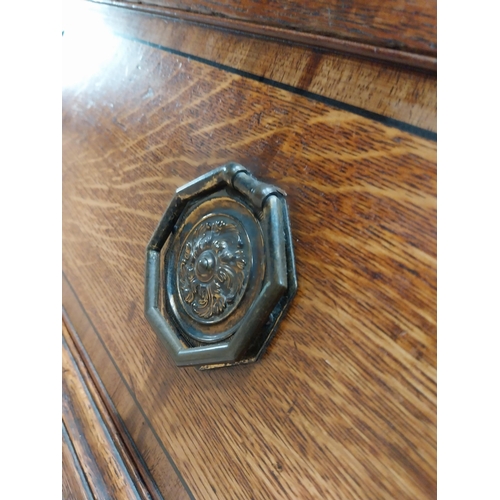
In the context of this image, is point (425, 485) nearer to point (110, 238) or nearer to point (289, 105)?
point (289, 105)

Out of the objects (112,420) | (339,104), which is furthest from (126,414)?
(339,104)

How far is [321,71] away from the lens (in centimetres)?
39

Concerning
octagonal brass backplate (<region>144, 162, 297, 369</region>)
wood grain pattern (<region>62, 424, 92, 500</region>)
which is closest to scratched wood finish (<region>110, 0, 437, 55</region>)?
octagonal brass backplate (<region>144, 162, 297, 369</region>)

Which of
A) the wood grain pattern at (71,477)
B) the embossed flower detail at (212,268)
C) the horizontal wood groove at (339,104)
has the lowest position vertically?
the wood grain pattern at (71,477)

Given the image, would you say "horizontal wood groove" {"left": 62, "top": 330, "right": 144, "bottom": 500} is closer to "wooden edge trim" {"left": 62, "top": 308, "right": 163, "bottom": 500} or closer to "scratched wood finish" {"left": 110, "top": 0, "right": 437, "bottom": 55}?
"wooden edge trim" {"left": 62, "top": 308, "right": 163, "bottom": 500}

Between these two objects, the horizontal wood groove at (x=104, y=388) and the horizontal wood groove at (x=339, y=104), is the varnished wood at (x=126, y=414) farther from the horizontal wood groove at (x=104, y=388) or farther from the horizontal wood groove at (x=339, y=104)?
the horizontal wood groove at (x=339, y=104)

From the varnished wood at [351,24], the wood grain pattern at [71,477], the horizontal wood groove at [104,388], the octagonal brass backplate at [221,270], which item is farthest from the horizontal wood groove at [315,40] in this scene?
the wood grain pattern at [71,477]

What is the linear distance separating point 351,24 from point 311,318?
25 cm

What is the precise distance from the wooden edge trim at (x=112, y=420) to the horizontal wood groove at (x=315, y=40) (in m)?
0.48

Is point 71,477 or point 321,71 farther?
point 71,477

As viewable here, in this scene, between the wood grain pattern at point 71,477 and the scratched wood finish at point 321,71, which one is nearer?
the scratched wood finish at point 321,71

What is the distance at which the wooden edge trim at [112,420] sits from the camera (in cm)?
48

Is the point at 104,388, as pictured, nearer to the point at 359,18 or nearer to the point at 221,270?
the point at 221,270

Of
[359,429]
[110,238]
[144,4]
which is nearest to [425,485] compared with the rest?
[359,429]
